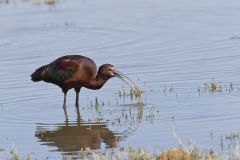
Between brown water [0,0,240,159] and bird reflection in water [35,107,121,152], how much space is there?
0.01 m

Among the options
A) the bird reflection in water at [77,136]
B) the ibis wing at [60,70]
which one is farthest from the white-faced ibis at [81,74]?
the bird reflection in water at [77,136]

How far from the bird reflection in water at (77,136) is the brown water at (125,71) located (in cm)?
1

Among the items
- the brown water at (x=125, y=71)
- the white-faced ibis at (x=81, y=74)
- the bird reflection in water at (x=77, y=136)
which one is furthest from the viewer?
the white-faced ibis at (x=81, y=74)

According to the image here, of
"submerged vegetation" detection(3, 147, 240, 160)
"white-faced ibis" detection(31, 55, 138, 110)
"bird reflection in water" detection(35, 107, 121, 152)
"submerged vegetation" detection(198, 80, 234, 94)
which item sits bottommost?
"submerged vegetation" detection(3, 147, 240, 160)

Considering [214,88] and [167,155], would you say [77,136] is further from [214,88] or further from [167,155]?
[214,88]

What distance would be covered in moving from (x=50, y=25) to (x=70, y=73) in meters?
8.82

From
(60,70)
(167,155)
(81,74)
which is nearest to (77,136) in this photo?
(81,74)

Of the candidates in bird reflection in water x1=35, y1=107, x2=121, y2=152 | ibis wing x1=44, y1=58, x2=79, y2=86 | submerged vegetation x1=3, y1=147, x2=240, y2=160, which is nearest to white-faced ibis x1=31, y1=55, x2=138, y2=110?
ibis wing x1=44, y1=58, x2=79, y2=86

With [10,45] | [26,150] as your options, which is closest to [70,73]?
[26,150]

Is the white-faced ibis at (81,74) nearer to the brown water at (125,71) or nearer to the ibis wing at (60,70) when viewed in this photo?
the ibis wing at (60,70)

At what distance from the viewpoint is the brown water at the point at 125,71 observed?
1058cm

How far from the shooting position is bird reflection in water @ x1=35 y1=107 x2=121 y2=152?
1020 centimetres

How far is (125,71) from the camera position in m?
15.1

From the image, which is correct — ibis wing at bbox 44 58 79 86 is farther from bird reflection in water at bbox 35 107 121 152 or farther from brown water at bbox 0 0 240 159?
bird reflection in water at bbox 35 107 121 152
